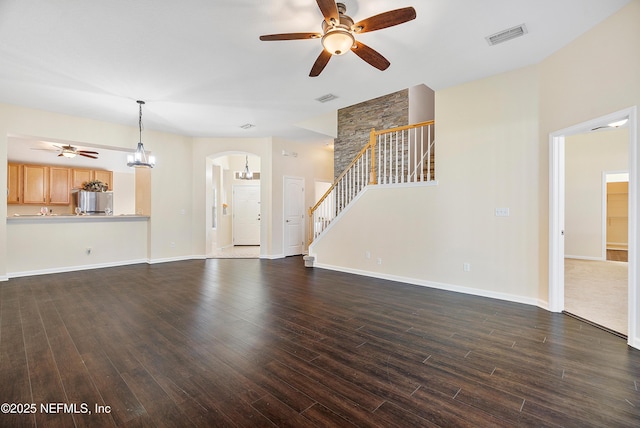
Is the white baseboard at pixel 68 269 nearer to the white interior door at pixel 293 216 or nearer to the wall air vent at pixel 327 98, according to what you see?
the white interior door at pixel 293 216

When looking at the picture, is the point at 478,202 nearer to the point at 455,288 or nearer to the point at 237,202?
the point at 455,288

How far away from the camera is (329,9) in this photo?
2.32m

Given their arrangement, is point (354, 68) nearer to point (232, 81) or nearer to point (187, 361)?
point (232, 81)

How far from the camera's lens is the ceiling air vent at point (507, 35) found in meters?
3.02

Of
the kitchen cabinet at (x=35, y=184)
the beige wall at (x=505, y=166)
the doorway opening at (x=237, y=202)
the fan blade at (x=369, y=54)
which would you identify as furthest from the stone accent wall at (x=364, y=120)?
the kitchen cabinet at (x=35, y=184)

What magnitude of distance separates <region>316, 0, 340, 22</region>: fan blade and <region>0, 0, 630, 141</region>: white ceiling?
36 cm

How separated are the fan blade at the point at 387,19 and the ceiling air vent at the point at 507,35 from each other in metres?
1.41

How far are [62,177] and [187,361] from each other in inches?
347

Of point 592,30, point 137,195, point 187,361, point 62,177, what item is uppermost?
point 592,30

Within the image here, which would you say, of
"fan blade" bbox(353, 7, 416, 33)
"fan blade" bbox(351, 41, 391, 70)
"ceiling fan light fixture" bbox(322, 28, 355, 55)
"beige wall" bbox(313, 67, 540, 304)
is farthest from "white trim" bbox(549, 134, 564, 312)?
"ceiling fan light fixture" bbox(322, 28, 355, 55)

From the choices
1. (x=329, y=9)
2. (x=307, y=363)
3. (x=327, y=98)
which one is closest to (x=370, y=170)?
(x=327, y=98)

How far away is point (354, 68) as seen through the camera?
390 cm

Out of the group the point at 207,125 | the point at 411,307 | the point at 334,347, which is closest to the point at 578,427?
the point at 334,347

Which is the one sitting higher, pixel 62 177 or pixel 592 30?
pixel 592 30
